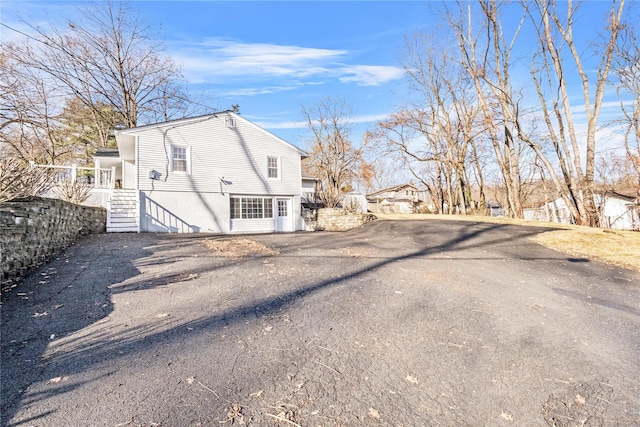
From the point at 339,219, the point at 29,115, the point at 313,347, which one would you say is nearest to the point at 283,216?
the point at 339,219

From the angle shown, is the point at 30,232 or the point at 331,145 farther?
the point at 331,145

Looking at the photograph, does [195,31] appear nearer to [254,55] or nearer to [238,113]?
[254,55]

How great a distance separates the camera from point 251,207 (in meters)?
15.2

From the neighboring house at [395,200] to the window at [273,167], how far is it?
1310 centimetres

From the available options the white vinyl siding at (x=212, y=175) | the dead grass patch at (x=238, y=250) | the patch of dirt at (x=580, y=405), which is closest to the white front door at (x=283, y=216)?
the white vinyl siding at (x=212, y=175)

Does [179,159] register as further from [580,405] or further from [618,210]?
[618,210]

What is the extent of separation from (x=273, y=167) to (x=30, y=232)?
11227 mm

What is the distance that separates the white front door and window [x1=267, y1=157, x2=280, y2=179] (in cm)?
133

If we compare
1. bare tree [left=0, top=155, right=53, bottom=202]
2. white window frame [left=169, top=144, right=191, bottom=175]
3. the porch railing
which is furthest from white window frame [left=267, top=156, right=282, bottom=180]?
bare tree [left=0, top=155, right=53, bottom=202]

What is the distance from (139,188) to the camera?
1233 cm

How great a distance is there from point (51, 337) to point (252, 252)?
15.0 feet

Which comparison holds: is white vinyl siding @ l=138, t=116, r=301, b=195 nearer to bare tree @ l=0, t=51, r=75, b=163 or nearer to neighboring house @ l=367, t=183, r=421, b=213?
bare tree @ l=0, t=51, r=75, b=163

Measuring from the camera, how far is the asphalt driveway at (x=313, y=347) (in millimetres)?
2115

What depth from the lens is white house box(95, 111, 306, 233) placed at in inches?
492
